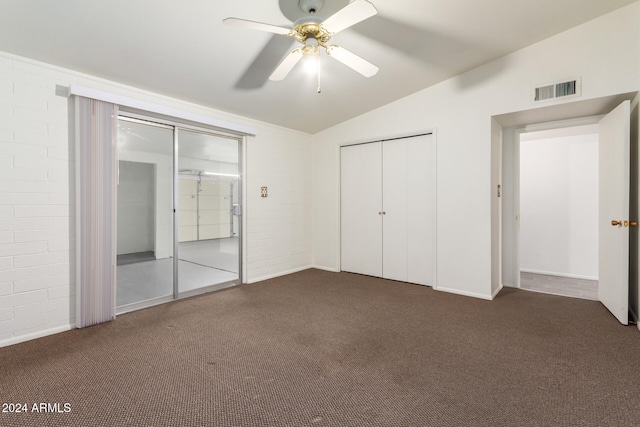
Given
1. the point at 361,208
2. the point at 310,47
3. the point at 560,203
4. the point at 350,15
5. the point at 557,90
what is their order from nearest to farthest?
the point at 350,15 → the point at 310,47 → the point at 557,90 → the point at 560,203 → the point at 361,208

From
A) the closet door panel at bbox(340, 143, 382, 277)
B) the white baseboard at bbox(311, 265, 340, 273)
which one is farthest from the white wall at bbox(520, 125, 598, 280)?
the white baseboard at bbox(311, 265, 340, 273)

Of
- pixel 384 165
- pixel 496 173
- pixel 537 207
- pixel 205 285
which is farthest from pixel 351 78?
pixel 537 207

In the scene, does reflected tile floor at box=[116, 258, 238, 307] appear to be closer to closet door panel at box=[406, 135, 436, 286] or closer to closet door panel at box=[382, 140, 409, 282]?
closet door panel at box=[382, 140, 409, 282]

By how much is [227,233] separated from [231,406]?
3092 millimetres

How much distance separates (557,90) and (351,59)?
8.22 feet

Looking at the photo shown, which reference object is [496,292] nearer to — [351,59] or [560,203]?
[560,203]

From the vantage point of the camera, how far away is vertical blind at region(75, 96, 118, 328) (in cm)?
278

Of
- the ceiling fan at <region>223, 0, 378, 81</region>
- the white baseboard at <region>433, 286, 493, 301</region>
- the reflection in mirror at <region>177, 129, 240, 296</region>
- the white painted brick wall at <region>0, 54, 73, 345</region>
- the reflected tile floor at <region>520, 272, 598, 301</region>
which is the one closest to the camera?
the ceiling fan at <region>223, 0, 378, 81</region>

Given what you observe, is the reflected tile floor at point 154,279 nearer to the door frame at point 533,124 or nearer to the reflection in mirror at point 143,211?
the reflection in mirror at point 143,211

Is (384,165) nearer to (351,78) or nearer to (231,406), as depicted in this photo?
(351,78)

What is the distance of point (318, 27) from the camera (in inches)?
79.8

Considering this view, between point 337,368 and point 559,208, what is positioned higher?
point 559,208

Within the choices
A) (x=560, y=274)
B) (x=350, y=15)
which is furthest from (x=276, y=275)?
(x=560, y=274)

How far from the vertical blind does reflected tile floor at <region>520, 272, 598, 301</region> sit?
530 cm
